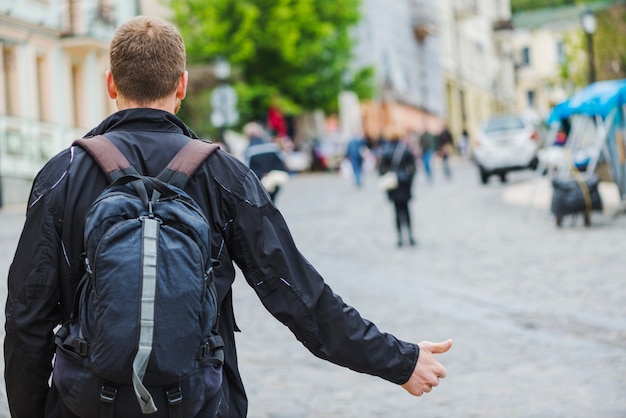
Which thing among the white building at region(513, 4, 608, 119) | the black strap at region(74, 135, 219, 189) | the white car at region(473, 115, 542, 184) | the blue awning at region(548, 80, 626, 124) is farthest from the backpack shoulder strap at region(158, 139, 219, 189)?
the white building at region(513, 4, 608, 119)

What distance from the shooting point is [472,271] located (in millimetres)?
14641

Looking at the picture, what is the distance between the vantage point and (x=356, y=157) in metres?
35.9

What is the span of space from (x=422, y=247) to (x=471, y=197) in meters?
10.7

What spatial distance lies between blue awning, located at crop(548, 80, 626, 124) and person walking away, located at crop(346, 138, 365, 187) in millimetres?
13950

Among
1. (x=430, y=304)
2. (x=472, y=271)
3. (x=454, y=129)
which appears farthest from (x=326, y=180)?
(x=454, y=129)

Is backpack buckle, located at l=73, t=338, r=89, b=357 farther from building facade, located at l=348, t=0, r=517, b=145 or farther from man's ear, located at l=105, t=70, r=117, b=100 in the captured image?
building facade, located at l=348, t=0, r=517, b=145

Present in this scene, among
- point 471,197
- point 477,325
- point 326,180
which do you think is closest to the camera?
point 477,325

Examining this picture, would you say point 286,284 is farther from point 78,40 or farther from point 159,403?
point 78,40

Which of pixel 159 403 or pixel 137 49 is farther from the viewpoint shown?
pixel 137 49

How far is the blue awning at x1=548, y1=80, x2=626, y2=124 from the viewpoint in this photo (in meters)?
20.0

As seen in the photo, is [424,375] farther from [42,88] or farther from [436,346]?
[42,88]

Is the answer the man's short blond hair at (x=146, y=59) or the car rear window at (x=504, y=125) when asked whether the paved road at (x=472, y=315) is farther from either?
the car rear window at (x=504, y=125)

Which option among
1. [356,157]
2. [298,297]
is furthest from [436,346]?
[356,157]

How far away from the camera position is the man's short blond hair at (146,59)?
303cm
